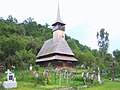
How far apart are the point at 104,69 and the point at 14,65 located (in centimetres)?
1596

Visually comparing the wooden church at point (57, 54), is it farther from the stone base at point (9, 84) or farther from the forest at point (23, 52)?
the stone base at point (9, 84)

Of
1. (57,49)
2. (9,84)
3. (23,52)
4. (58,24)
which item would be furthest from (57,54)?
(9,84)

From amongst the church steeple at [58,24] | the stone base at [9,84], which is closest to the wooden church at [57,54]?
the church steeple at [58,24]

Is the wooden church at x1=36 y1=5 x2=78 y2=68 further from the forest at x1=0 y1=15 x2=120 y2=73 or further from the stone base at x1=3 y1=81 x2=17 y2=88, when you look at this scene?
the stone base at x1=3 y1=81 x2=17 y2=88

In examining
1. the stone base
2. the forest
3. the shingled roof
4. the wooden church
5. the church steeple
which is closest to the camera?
the stone base

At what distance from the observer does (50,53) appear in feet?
158

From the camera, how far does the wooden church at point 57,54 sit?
46578 millimetres

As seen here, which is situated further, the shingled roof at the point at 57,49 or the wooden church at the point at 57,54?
the shingled roof at the point at 57,49

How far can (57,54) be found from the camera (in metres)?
47.3

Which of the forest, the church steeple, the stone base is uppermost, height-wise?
the church steeple

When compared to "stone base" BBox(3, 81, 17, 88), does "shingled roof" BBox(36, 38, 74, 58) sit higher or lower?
higher

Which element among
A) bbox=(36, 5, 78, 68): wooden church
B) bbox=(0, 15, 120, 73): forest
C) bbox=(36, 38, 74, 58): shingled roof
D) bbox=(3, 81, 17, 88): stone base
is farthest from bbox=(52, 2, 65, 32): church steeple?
bbox=(3, 81, 17, 88): stone base

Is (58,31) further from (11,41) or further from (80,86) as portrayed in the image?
(80,86)

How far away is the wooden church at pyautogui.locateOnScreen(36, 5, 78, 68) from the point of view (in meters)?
46.6
